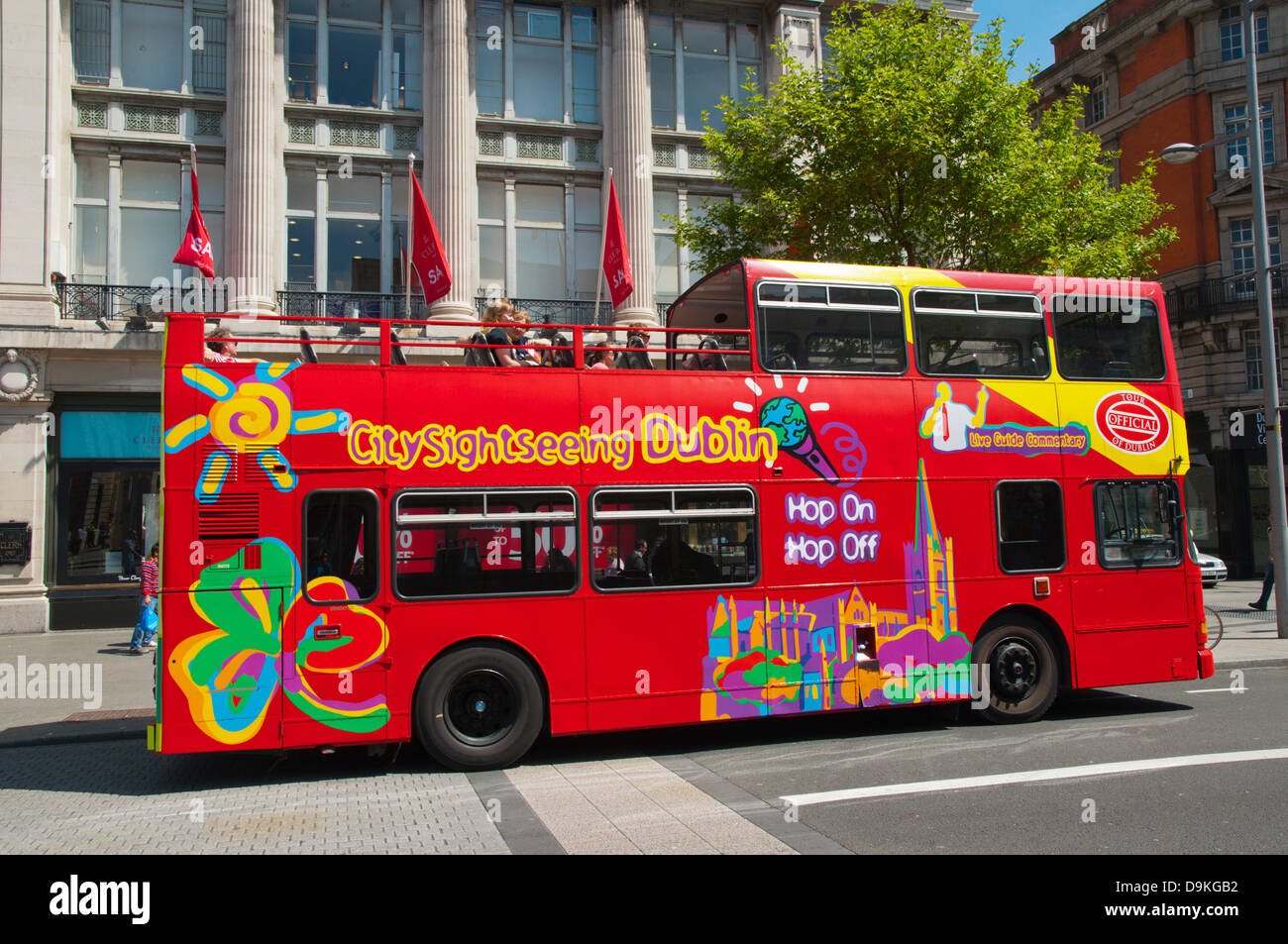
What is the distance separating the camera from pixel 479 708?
26.2 feet

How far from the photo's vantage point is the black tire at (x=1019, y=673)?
31.0 feet

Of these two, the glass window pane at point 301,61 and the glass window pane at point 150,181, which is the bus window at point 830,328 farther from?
the glass window pane at point 150,181

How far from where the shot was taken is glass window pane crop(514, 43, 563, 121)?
23.0 m

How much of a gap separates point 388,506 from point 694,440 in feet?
9.34

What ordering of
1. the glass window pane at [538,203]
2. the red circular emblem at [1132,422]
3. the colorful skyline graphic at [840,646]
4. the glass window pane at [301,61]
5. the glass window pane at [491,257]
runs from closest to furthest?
the colorful skyline graphic at [840,646], the red circular emblem at [1132,422], the glass window pane at [301,61], the glass window pane at [491,257], the glass window pane at [538,203]

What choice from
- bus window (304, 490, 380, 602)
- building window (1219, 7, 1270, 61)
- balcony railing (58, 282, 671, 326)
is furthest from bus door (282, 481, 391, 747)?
building window (1219, 7, 1270, 61)

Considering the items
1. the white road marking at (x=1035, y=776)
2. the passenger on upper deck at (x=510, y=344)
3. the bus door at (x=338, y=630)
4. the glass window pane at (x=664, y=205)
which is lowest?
the white road marking at (x=1035, y=776)

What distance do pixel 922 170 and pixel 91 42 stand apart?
1827 cm

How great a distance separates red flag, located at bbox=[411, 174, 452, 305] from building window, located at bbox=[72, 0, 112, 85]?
8.61m

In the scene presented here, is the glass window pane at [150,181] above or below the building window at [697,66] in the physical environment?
below

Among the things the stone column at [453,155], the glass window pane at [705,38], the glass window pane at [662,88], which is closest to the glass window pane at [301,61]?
the stone column at [453,155]

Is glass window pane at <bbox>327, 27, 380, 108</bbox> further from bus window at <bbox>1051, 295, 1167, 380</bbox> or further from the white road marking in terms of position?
the white road marking

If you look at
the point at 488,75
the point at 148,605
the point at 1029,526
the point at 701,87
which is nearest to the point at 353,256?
the point at 488,75

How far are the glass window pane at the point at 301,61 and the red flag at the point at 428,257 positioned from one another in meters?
5.95
